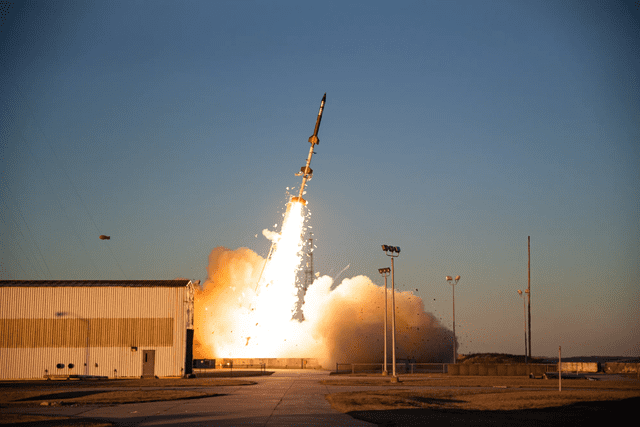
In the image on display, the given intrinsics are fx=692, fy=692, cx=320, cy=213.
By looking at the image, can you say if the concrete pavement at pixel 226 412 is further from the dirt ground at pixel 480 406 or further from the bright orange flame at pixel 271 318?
the bright orange flame at pixel 271 318

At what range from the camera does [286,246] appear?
7594cm

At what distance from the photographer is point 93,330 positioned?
213 feet

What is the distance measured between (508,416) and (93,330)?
152 ft

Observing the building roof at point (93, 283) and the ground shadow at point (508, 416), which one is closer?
the ground shadow at point (508, 416)

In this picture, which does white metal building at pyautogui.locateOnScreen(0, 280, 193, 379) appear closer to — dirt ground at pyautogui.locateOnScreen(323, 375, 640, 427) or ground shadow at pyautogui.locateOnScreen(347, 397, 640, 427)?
dirt ground at pyautogui.locateOnScreen(323, 375, 640, 427)

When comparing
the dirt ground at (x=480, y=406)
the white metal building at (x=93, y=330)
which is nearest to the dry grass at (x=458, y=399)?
the dirt ground at (x=480, y=406)

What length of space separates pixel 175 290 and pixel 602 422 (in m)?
46.4

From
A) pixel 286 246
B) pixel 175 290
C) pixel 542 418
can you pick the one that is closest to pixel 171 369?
pixel 175 290

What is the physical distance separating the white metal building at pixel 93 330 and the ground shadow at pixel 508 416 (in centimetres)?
3837

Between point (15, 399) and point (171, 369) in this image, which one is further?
point (171, 369)

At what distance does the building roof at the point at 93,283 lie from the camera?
66.4 meters

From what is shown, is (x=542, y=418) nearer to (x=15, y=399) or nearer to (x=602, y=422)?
(x=602, y=422)

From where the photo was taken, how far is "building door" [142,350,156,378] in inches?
2539

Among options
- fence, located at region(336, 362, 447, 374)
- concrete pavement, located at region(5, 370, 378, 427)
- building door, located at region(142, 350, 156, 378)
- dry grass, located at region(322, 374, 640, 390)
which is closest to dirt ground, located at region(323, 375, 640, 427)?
concrete pavement, located at region(5, 370, 378, 427)
